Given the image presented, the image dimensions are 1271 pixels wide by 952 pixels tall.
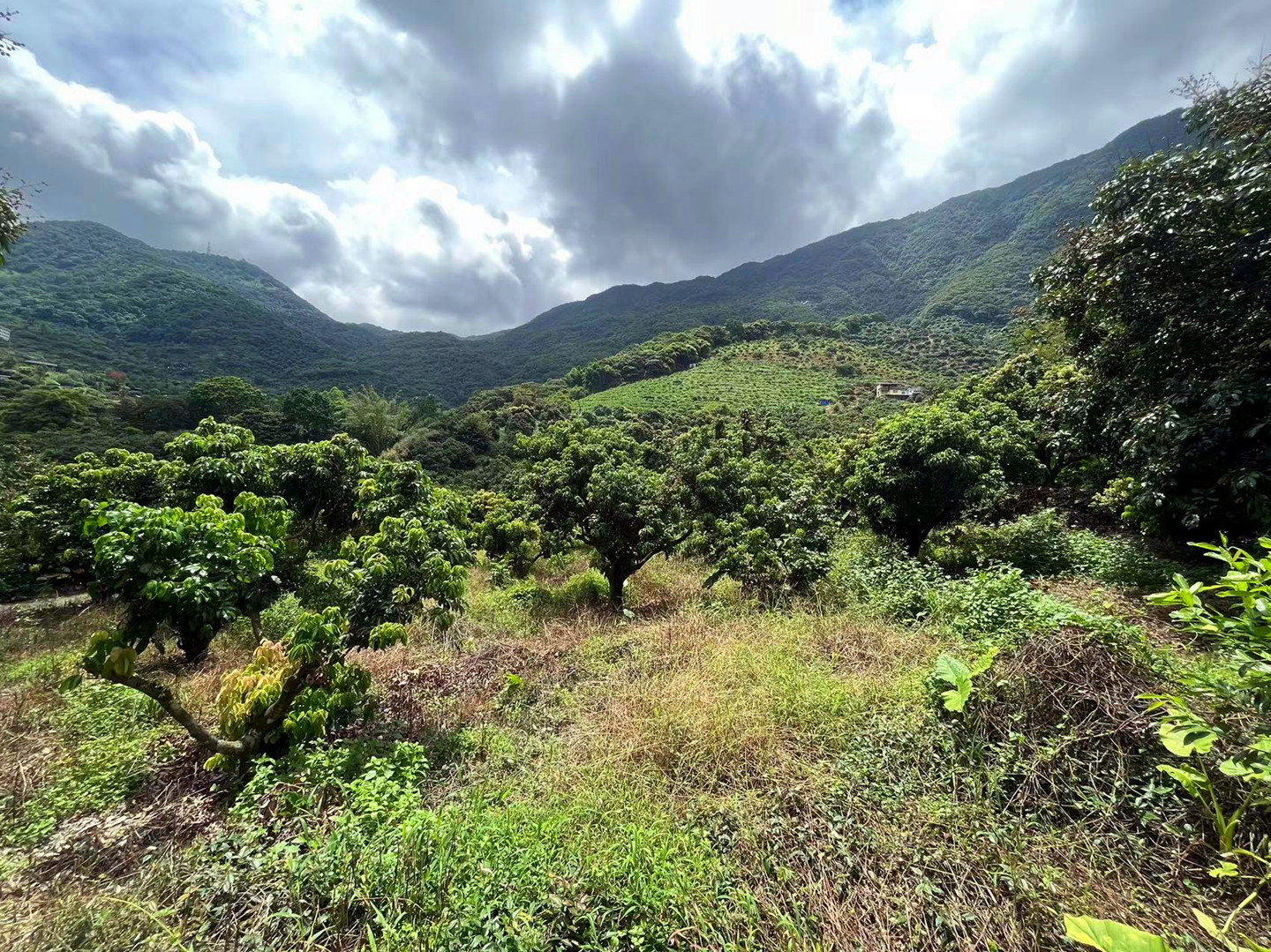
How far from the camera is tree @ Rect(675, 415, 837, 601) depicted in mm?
7156

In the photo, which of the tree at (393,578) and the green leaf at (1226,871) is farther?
the tree at (393,578)

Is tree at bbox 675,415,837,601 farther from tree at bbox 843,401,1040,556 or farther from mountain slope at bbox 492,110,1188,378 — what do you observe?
mountain slope at bbox 492,110,1188,378

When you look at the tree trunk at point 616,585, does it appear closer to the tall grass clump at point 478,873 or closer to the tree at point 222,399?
the tall grass clump at point 478,873

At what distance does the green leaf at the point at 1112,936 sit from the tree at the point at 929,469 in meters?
7.26

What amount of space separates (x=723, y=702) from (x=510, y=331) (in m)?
136

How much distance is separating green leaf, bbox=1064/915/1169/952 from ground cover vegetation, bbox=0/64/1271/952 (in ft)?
0.05

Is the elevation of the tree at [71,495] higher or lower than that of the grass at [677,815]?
higher

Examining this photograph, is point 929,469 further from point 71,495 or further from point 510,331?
point 510,331

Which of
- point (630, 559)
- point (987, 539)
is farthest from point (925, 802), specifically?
point (987, 539)

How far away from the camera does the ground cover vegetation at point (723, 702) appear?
230cm

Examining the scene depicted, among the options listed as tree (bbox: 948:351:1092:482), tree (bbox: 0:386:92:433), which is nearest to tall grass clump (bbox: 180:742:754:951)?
tree (bbox: 948:351:1092:482)

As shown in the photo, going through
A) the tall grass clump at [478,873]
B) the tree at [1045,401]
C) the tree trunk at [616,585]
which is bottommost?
the tree trunk at [616,585]

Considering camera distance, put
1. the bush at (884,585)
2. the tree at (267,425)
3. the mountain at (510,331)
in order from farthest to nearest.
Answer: the mountain at (510,331), the tree at (267,425), the bush at (884,585)

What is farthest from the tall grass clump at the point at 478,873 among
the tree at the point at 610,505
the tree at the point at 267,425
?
the tree at the point at 267,425
